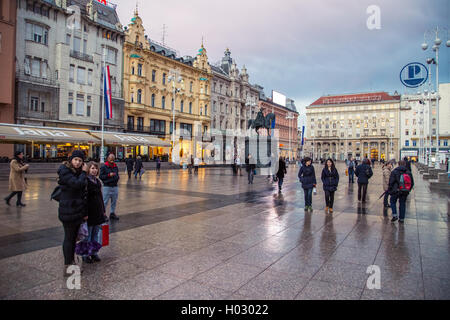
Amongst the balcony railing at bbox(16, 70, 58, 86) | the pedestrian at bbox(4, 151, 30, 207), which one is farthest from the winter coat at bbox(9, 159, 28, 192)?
the balcony railing at bbox(16, 70, 58, 86)

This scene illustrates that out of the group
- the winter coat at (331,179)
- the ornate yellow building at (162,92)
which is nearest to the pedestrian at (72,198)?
the winter coat at (331,179)

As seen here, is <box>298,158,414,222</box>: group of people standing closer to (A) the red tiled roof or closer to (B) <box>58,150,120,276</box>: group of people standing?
(B) <box>58,150,120,276</box>: group of people standing

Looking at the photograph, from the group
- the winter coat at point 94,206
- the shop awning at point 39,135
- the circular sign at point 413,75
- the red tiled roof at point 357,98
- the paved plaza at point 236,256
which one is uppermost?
the red tiled roof at point 357,98

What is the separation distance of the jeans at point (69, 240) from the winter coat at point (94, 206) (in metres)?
0.32

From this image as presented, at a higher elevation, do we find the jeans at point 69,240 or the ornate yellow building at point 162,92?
the ornate yellow building at point 162,92

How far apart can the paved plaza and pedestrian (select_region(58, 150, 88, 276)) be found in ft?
2.07

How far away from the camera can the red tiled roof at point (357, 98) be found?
344 feet

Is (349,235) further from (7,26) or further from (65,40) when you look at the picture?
(65,40)

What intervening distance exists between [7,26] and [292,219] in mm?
31390

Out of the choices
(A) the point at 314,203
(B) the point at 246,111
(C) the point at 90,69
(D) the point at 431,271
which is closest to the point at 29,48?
(C) the point at 90,69

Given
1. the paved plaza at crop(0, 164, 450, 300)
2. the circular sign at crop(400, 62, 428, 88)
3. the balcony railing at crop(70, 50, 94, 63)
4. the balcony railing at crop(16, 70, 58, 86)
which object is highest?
the balcony railing at crop(70, 50, 94, 63)

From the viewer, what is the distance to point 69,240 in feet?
14.6

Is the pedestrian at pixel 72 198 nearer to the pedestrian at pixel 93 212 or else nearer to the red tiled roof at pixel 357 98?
the pedestrian at pixel 93 212

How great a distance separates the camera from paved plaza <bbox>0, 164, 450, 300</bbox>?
3.95 meters
